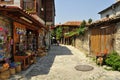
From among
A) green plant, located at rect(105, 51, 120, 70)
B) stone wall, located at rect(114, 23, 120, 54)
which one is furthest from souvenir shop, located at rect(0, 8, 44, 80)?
stone wall, located at rect(114, 23, 120, 54)

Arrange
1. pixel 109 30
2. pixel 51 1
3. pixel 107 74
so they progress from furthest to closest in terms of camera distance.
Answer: pixel 51 1 → pixel 109 30 → pixel 107 74

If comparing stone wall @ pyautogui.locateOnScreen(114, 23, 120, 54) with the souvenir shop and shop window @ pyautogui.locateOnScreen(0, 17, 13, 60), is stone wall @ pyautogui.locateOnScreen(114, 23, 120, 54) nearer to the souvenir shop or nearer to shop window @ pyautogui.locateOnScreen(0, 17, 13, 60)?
the souvenir shop

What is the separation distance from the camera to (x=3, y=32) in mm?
8969

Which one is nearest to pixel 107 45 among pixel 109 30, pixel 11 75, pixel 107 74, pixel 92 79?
pixel 109 30

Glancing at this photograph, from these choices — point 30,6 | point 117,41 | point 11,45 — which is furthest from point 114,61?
point 30,6

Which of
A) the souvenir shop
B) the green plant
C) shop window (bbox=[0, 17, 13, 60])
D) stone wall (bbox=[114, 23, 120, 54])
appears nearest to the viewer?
the souvenir shop

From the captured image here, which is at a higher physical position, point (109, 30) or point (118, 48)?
point (109, 30)

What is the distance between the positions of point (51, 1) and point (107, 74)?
1912 centimetres

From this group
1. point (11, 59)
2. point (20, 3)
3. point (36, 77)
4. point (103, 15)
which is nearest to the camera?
point (36, 77)

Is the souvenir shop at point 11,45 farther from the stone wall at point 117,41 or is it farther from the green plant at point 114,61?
the stone wall at point 117,41

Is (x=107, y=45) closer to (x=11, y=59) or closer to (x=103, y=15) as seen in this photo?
(x=11, y=59)

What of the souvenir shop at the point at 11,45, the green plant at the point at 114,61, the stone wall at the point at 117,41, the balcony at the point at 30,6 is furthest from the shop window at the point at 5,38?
the balcony at the point at 30,6

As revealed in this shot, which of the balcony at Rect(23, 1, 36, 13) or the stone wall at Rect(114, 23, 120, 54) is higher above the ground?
the balcony at Rect(23, 1, 36, 13)

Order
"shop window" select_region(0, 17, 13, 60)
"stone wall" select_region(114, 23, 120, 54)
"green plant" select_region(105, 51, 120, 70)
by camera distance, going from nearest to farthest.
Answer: "shop window" select_region(0, 17, 13, 60) → "green plant" select_region(105, 51, 120, 70) → "stone wall" select_region(114, 23, 120, 54)
